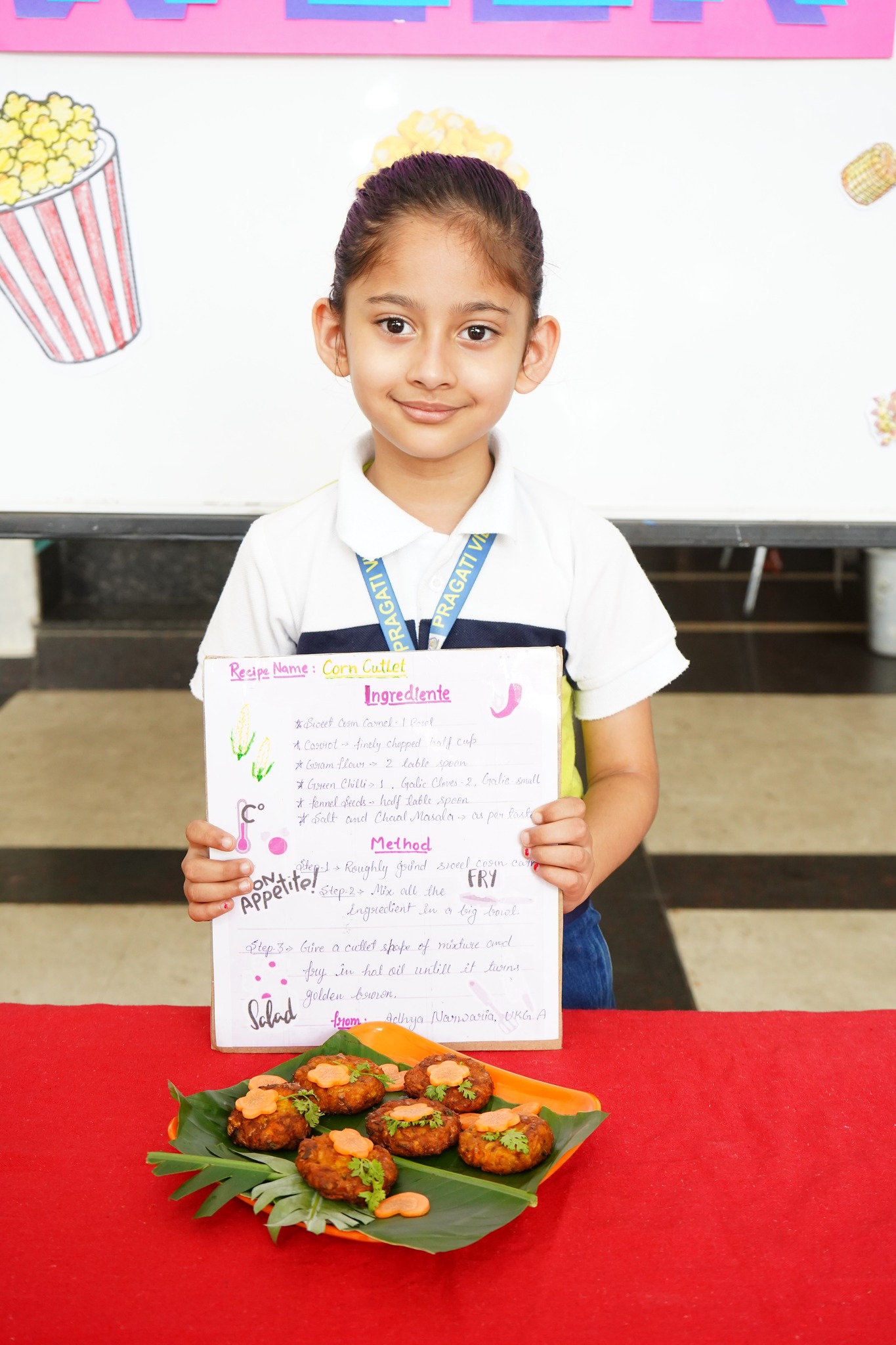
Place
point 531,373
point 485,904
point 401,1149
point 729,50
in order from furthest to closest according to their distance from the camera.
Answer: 1. point 729,50
2. point 531,373
3. point 485,904
4. point 401,1149

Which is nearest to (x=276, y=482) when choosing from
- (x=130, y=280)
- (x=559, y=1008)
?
(x=130, y=280)

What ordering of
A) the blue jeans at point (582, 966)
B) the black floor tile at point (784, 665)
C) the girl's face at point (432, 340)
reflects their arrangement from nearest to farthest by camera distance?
the girl's face at point (432, 340), the blue jeans at point (582, 966), the black floor tile at point (784, 665)

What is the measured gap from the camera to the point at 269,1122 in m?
0.75

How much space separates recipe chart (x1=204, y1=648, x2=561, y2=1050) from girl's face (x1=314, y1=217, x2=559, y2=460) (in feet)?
0.83

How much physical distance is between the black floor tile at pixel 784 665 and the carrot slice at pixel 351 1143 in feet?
11.0

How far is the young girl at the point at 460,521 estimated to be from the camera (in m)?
1.01

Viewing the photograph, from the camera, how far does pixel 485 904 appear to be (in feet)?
2.98

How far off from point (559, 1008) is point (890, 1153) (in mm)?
249

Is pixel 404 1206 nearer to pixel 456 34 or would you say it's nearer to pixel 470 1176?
pixel 470 1176

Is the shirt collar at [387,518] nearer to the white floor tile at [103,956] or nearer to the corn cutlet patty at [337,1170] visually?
the corn cutlet patty at [337,1170]

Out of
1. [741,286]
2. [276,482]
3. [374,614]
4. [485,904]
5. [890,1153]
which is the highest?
[741,286]

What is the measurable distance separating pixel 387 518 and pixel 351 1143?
0.60 m

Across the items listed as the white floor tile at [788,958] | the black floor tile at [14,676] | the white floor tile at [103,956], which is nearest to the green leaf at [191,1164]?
the white floor tile at [103,956]

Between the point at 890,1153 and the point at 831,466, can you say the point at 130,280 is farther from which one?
the point at 890,1153
